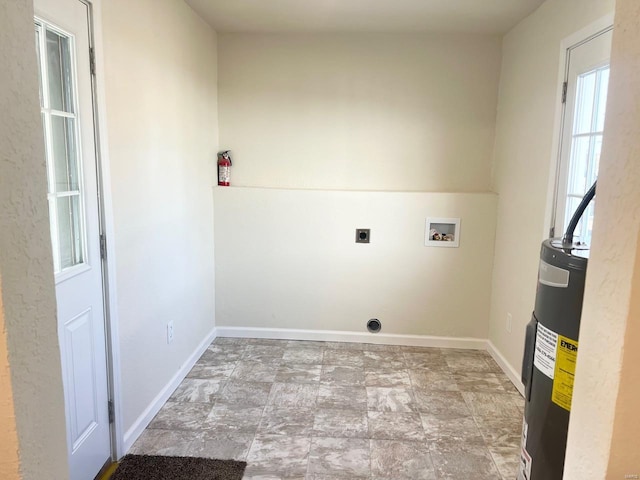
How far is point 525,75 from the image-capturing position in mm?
2947

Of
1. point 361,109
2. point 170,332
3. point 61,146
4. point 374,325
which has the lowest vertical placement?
point 374,325

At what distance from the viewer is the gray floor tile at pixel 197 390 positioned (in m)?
2.74

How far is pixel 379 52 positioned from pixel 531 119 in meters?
1.26

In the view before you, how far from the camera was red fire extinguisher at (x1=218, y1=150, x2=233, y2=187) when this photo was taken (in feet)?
11.7

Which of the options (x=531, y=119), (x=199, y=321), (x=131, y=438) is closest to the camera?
(x=131, y=438)

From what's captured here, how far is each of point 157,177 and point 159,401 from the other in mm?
1293

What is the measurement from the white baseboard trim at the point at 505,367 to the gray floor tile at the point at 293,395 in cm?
131

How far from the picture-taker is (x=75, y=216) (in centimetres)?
185

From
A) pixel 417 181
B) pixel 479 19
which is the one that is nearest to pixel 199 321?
pixel 417 181

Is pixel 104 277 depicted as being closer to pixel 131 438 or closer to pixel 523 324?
pixel 131 438

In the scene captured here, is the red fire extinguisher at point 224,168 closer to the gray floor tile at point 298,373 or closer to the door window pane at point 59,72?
the gray floor tile at point 298,373

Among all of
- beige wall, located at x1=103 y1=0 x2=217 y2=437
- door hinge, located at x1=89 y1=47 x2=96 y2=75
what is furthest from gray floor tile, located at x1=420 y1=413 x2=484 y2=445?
door hinge, located at x1=89 y1=47 x2=96 y2=75

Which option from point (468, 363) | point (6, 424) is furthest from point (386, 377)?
point (6, 424)

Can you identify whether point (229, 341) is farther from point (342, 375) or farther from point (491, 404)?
point (491, 404)
